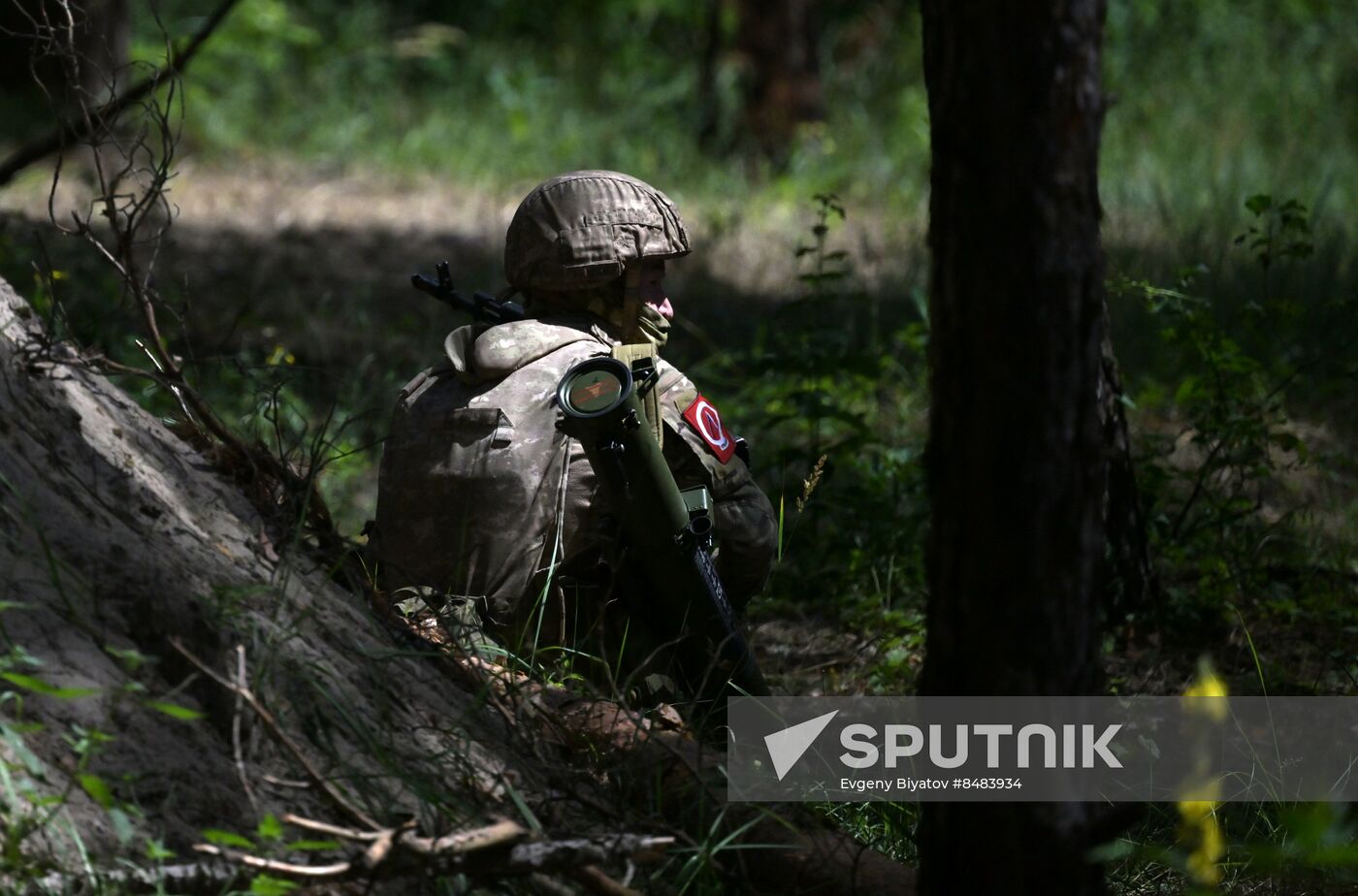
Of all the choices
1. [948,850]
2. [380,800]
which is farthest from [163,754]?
[948,850]

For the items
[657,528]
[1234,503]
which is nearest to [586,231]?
[657,528]

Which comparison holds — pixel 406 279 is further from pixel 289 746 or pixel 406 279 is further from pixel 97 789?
pixel 97 789

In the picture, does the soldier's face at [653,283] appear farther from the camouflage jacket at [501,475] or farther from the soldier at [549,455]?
the camouflage jacket at [501,475]

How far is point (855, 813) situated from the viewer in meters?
3.11

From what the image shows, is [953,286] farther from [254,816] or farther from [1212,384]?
[1212,384]

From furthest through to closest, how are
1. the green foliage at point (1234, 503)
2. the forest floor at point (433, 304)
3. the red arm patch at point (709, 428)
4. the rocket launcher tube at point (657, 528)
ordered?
the green foliage at point (1234, 503) → the forest floor at point (433, 304) → the red arm patch at point (709, 428) → the rocket launcher tube at point (657, 528)

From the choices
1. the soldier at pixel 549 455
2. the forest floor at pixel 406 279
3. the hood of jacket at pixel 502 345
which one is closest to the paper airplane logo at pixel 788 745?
the soldier at pixel 549 455

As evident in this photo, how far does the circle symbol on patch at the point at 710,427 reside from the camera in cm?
335

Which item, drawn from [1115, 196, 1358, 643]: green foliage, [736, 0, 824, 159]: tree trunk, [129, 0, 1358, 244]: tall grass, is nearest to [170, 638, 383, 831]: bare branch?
[1115, 196, 1358, 643]: green foliage

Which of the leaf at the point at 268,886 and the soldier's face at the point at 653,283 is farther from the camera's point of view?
the soldier's face at the point at 653,283

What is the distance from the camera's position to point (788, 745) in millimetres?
3143

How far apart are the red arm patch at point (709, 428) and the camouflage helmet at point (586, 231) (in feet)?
1.14

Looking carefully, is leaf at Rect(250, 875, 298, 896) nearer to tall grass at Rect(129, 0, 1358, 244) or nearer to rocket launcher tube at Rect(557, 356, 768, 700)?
rocket launcher tube at Rect(557, 356, 768, 700)

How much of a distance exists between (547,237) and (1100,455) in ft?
5.24
